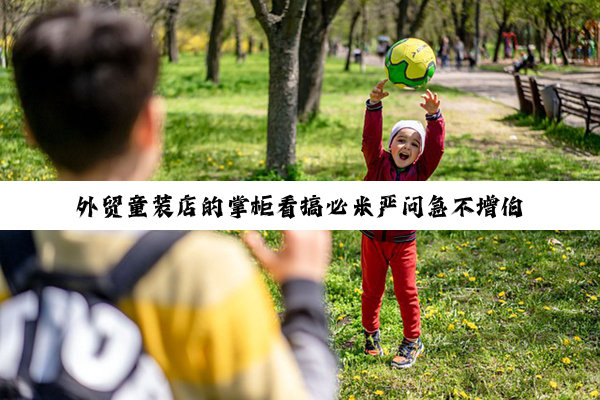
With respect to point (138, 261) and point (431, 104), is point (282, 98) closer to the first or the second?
point (431, 104)

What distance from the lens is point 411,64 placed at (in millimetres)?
5547

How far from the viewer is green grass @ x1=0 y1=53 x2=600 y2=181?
10148 millimetres

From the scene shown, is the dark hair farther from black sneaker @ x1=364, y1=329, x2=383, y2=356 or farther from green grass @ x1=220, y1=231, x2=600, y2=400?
black sneaker @ x1=364, y1=329, x2=383, y2=356

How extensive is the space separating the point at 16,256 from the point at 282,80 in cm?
865

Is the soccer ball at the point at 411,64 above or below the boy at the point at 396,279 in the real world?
above

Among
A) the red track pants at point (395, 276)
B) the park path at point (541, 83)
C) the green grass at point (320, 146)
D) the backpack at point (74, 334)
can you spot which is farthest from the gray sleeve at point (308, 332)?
the park path at point (541, 83)

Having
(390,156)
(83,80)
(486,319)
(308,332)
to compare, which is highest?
(83,80)

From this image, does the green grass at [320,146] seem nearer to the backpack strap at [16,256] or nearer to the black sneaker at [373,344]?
the black sneaker at [373,344]

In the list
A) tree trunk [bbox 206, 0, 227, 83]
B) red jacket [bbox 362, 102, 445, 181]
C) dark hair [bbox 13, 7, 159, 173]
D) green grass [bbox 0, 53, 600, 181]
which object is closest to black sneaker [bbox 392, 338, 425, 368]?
red jacket [bbox 362, 102, 445, 181]

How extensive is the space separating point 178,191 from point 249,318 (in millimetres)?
214

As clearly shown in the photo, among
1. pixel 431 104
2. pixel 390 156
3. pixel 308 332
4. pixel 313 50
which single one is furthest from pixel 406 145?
pixel 313 50

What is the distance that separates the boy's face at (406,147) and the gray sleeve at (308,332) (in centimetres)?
288

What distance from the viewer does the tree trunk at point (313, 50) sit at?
1410cm

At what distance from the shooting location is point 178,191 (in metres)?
0.98
